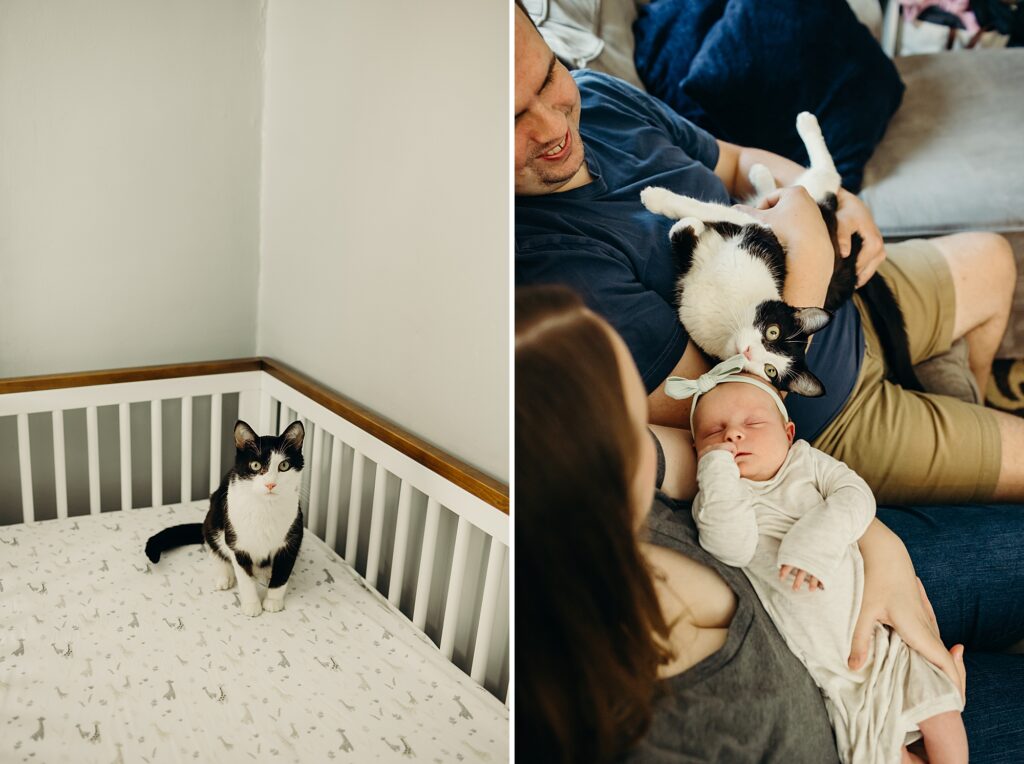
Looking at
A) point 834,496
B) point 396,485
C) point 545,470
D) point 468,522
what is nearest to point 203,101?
point 396,485

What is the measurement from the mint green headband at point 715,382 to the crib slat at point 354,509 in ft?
3.66

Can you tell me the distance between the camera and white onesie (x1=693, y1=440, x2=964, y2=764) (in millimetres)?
425

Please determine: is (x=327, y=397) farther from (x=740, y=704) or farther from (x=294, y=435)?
(x=740, y=704)

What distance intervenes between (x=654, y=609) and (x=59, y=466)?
1553mm

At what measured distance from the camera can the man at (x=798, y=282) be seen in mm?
456

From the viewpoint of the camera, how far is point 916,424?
46cm

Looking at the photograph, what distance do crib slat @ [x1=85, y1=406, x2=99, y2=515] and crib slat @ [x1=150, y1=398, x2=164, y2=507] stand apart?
0.11 m

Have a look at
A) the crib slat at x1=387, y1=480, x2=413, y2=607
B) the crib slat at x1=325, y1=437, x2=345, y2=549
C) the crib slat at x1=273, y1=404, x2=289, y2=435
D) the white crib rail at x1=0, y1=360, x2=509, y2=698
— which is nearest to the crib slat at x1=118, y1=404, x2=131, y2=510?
the white crib rail at x1=0, y1=360, x2=509, y2=698

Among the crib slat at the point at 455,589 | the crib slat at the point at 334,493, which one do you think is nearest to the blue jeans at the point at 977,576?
the crib slat at the point at 455,589

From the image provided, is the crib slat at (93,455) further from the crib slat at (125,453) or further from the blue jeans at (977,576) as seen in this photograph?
the blue jeans at (977,576)

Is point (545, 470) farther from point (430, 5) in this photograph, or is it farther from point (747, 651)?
point (430, 5)

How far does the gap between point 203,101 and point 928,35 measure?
1680mm

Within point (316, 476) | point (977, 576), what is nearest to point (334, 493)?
point (316, 476)

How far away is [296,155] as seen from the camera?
5.65 feet
